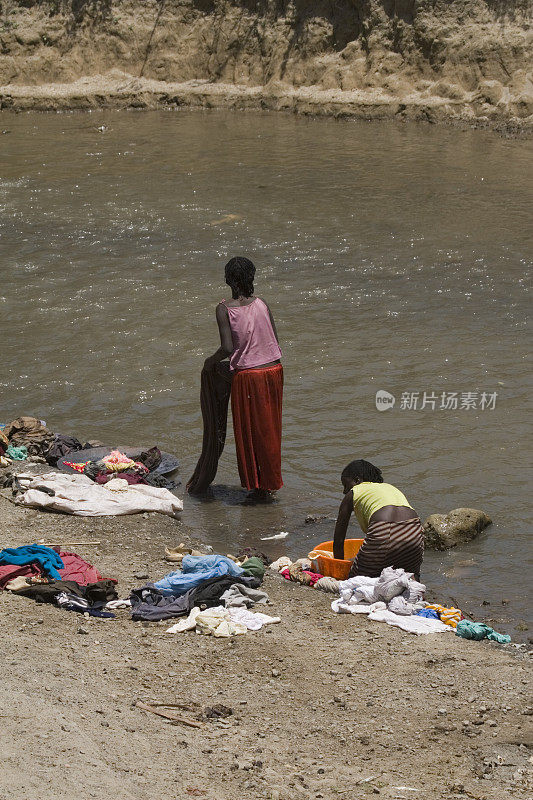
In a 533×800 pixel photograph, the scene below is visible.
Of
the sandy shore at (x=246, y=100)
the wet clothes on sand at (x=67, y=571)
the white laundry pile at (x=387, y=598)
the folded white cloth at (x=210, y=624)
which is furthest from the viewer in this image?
the sandy shore at (x=246, y=100)

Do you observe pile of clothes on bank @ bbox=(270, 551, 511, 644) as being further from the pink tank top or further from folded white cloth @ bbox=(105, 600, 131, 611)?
the pink tank top

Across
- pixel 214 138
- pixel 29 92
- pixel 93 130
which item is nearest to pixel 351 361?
pixel 214 138

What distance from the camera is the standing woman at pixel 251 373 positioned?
7.86 metres

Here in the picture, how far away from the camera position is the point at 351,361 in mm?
10992

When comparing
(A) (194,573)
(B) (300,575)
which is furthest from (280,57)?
(A) (194,573)

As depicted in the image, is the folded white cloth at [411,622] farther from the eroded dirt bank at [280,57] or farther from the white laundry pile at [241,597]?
the eroded dirt bank at [280,57]

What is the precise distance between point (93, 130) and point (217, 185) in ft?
18.1

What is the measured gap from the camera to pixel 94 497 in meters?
7.91

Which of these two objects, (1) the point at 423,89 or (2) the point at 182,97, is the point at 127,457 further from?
(2) the point at 182,97

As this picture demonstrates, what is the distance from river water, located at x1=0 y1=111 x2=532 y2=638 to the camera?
853 cm

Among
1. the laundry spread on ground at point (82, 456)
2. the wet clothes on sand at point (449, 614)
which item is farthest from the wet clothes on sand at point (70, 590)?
the laundry spread on ground at point (82, 456)

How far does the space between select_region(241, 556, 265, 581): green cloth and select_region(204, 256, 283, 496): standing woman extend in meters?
1.46

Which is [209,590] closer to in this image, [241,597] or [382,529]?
[241,597]

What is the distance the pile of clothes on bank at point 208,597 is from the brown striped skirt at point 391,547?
2.18ft
